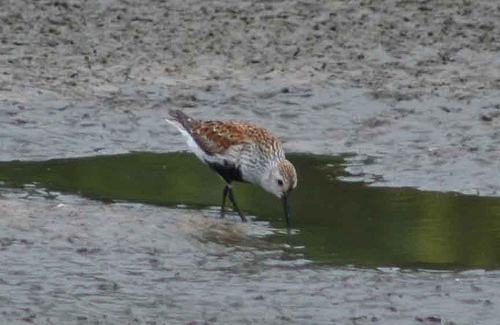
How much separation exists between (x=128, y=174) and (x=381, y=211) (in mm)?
2520

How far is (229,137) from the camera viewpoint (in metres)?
11.1

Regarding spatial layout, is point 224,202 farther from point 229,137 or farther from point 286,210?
point 286,210

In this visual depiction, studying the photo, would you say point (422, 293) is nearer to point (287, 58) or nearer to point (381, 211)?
point (381, 211)

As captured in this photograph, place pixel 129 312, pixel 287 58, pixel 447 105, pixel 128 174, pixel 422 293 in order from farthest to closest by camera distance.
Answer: pixel 287 58 < pixel 447 105 < pixel 128 174 < pixel 422 293 < pixel 129 312

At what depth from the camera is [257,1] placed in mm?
17078

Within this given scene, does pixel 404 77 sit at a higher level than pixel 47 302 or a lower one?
higher

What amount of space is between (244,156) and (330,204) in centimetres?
90

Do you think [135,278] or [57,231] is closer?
[135,278]

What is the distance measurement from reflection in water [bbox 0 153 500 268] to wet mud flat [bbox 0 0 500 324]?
1.03ft

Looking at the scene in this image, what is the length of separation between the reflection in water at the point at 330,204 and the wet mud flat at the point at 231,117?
1.03 feet

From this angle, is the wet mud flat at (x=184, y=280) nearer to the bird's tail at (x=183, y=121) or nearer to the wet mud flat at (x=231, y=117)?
the wet mud flat at (x=231, y=117)

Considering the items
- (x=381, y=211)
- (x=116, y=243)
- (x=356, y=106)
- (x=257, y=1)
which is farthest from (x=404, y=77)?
(x=116, y=243)

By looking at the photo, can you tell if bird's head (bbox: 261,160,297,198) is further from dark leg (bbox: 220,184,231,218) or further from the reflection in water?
dark leg (bbox: 220,184,231,218)

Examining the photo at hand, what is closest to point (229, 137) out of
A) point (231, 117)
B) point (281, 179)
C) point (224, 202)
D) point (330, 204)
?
point (224, 202)
